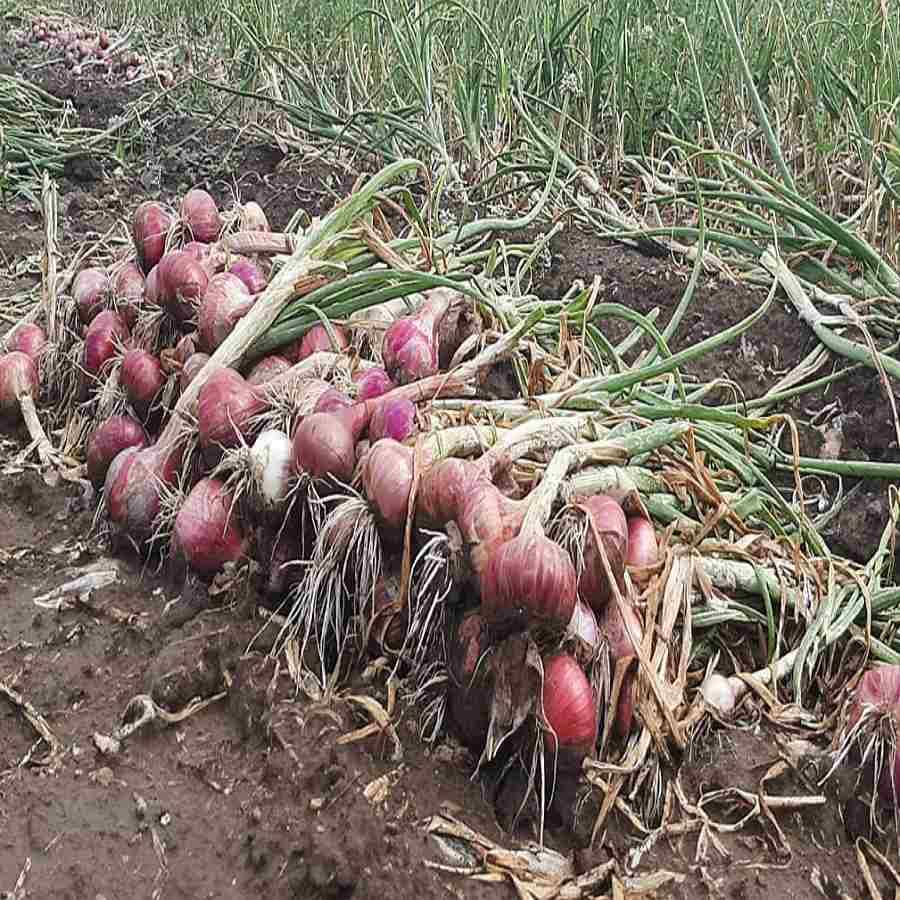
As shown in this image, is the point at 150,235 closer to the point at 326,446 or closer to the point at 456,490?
the point at 326,446

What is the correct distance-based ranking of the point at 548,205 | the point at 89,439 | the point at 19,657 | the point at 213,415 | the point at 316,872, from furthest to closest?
the point at 548,205 → the point at 89,439 → the point at 213,415 → the point at 19,657 → the point at 316,872

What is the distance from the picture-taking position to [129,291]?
246cm

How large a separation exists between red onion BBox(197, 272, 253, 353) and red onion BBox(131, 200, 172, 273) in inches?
14.6

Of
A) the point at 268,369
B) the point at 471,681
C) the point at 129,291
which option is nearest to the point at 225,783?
the point at 471,681

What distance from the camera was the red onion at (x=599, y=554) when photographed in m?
1.45

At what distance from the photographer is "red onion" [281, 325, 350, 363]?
2.11 m

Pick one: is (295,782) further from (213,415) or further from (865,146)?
(865,146)

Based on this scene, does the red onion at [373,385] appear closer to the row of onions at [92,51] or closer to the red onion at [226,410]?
the red onion at [226,410]

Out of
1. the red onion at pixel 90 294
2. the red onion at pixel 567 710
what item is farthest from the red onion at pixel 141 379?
the red onion at pixel 567 710

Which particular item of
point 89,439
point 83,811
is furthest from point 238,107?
point 83,811

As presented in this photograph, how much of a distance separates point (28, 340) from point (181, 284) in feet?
2.08

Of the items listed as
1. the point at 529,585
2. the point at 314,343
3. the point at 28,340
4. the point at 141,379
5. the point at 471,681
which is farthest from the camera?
the point at 28,340

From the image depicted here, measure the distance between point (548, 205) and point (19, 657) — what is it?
2312 mm

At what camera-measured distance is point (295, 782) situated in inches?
56.8
